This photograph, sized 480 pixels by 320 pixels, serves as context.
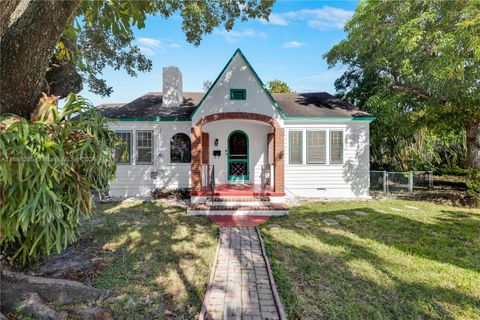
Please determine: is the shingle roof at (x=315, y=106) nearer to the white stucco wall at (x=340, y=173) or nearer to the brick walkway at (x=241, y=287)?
the white stucco wall at (x=340, y=173)

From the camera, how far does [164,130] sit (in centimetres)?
1152

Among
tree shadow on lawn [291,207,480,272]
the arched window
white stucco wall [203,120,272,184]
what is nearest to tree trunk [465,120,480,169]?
tree shadow on lawn [291,207,480,272]

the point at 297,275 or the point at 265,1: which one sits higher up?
the point at 265,1

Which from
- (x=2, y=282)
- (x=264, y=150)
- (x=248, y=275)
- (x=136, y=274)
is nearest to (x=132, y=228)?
(x=136, y=274)

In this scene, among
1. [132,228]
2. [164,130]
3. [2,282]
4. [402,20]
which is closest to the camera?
[2,282]

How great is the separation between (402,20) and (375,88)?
4.53 m

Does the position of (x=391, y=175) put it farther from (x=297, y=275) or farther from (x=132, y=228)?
(x=132, y=228)

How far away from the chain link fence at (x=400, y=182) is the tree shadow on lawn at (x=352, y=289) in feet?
26.2

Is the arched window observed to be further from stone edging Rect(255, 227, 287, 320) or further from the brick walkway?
stone edging Rect(255, 227, 287, 320)

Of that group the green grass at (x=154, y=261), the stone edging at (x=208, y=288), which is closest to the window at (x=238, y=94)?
the green grass at (x=154, y=261)

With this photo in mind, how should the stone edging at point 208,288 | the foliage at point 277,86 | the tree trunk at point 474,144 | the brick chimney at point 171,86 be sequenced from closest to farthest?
the stone edging at point 208,288, the tree trunk at point 474,144, the brick chimney at point 171,86, the foliage at point 277,86

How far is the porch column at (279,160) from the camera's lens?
374 inches

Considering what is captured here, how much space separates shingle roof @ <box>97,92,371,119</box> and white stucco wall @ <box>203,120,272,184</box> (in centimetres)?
151

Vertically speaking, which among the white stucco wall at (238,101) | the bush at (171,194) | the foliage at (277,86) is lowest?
the bush at (171,194)
